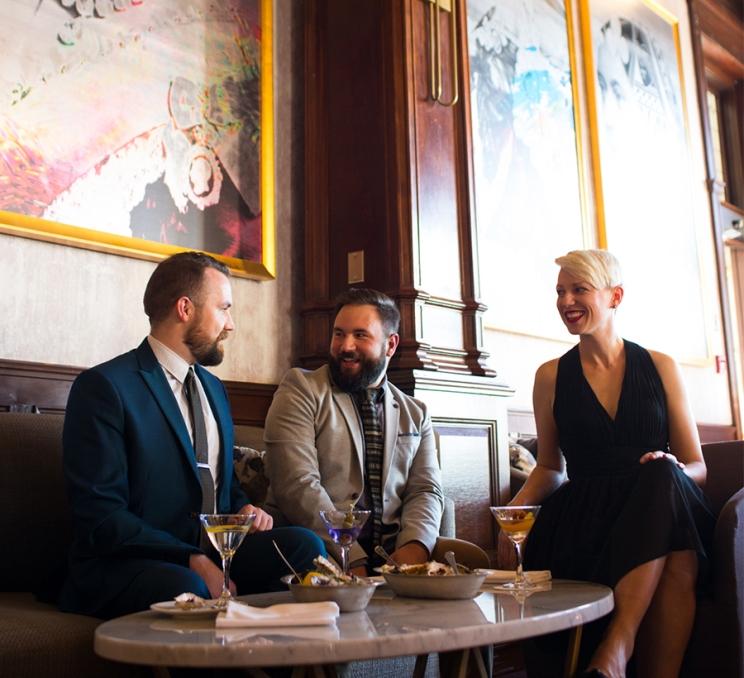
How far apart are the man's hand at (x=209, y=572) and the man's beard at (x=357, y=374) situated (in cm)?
87

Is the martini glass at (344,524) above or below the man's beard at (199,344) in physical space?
below

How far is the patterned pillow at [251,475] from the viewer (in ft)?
9.04

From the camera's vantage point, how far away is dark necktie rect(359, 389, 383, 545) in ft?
8.85

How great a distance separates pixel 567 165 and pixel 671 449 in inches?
119

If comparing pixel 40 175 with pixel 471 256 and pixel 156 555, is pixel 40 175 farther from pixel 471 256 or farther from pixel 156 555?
pixel 471 256

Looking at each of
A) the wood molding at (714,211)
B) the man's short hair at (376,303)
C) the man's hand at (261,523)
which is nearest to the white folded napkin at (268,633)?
the man's hand at (261,523)

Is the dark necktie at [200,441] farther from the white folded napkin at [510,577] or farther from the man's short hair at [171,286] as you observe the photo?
the white folded napkin at [510,577]

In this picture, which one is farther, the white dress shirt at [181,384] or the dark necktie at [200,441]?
the white dress shirt at [181,384]

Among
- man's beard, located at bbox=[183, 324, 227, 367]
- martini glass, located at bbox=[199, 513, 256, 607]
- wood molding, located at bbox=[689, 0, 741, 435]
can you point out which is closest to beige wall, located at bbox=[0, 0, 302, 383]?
man's beard, located at bbox=[183, 324, 227, 367]

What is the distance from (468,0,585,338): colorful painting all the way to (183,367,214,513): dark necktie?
2.40 meters

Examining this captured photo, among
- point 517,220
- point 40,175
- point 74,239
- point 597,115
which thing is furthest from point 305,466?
point 597,115

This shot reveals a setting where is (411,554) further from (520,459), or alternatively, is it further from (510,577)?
(520,459)

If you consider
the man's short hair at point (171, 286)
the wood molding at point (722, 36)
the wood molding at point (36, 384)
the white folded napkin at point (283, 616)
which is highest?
the wood molding at point (722, 36)

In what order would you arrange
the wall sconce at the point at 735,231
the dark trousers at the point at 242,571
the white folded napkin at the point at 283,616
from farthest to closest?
the wall sconce at the point at 735,231 → the dark trousers at the point at 242,571 → the white folded napkin at the point at 283,616
